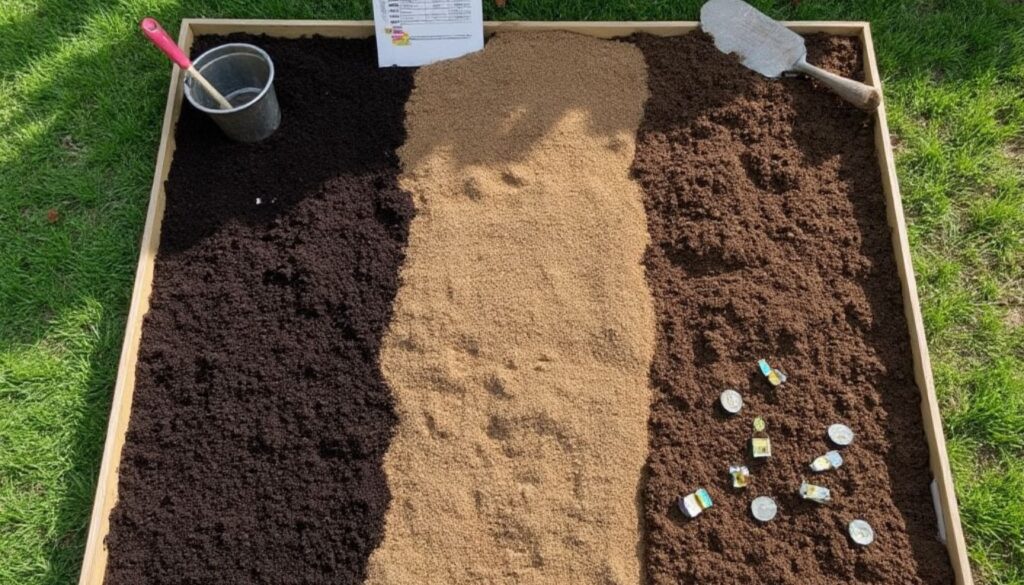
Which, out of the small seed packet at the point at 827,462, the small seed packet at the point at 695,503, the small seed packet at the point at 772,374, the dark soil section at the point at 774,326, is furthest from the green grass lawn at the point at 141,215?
the small seed packet at the point at 695,503

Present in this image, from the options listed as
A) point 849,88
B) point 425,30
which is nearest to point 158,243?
point 425,30

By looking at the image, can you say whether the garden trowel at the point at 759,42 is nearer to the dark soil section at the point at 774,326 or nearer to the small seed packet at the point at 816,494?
the dark soil section at the point at 774,326

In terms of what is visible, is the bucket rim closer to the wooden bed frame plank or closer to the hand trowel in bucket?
the hand trowel in bucket

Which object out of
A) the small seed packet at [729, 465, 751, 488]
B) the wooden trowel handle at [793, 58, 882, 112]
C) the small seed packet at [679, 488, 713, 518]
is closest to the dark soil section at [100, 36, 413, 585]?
the small seed packet at [679, 488, 713, 518]

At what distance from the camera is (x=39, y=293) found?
312cm

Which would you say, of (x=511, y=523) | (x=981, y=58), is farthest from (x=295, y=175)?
(x=981, y=58)

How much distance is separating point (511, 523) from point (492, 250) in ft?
3.63

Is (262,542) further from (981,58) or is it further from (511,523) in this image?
(981,58)

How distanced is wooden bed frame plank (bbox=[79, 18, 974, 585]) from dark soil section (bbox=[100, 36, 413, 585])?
48mm

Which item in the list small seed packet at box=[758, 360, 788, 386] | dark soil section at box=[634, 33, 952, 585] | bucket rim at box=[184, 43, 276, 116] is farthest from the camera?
bucket rim at box=[184, 43, 276, 116]

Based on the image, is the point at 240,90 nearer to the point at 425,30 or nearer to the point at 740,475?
the point at 425,30

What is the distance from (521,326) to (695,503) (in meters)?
0.93

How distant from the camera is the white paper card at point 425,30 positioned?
3.43 metres

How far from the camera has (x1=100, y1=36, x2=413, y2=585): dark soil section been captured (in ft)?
8.59
